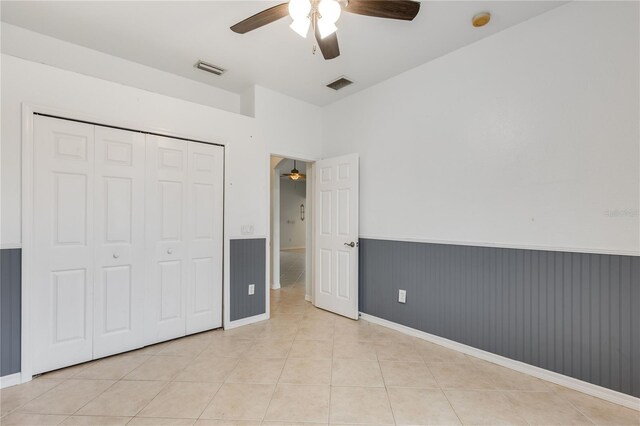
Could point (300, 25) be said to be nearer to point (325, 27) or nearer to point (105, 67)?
point (325, 27)

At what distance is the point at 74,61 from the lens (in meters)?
2.65

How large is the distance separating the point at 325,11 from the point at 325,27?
10cm

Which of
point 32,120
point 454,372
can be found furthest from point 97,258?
point 454,372

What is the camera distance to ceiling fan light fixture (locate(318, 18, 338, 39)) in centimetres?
169

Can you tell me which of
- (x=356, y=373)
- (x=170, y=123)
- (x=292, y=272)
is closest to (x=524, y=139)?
(x=356, y=373)

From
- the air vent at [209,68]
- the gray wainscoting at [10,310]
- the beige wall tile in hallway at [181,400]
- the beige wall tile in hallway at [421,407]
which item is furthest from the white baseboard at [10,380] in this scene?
the air vent at [209,68]

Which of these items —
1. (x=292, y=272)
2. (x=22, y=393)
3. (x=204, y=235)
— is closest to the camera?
(x=22, y=393)

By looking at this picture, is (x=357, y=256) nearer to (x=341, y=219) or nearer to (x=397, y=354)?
(x=341, y=219)

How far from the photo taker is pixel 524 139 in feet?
7.59

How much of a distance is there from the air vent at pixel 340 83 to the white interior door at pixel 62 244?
Answer: 2564 millimetres

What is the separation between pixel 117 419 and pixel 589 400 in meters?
3.17

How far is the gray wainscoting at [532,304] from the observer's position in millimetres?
1907

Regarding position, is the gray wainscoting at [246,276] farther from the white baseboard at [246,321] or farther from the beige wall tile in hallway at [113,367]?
the beige wall tile in hallway at [113,367]

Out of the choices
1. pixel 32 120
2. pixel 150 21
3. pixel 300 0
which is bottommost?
pixel 32 120
